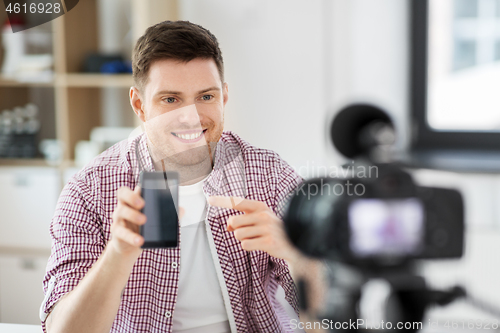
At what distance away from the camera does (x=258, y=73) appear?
1761 millimetres

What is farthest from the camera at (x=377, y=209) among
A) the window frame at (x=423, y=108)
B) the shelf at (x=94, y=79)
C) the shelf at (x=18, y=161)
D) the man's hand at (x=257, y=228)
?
the shelf at (x=18, y=161)

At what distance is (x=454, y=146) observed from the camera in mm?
1466

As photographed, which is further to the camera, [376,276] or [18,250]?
[18,250]

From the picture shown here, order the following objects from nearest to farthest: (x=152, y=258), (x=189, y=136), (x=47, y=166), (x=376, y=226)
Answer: (x=376, y=226), (x=189, y=136), (x=152, y=258), (x=47, y=166)

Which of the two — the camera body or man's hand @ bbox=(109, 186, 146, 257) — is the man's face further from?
the camera body

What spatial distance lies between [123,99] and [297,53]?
2.13ft

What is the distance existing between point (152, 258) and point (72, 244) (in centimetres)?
11

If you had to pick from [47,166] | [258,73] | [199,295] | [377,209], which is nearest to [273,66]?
[258,73]

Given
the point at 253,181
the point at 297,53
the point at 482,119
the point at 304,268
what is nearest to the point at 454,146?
the point at 482,119

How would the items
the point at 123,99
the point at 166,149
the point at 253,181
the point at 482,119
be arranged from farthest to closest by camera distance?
1. the point at 123,99
2. the point at 482,119
3. the point at 253,181
4. the point at 166,149

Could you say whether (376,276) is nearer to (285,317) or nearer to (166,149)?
(166,149)

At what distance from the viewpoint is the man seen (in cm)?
54

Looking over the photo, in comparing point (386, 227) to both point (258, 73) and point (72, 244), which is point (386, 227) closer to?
point (72, 244)

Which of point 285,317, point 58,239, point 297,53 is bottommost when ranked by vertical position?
point 285,317
